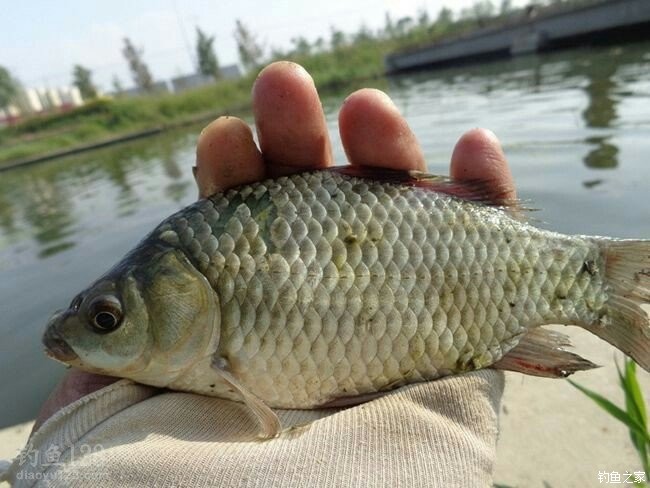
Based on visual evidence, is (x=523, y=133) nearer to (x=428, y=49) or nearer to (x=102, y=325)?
(x=102, y=325)

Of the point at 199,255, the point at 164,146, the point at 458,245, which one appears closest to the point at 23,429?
the point at 199,255

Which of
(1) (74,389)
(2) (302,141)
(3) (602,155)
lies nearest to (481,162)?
(2) (302,141)

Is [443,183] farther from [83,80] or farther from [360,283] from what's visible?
[83,80]

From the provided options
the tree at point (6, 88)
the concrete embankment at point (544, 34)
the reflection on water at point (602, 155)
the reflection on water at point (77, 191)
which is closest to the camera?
the reflection on water at point (602, 155)

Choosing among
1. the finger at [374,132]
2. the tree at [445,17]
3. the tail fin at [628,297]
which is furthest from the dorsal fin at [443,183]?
the tree at [445,17]

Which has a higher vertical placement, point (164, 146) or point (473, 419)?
point (473, 419)

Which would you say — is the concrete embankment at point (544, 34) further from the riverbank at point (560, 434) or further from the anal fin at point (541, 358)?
the anal fin at point (541, 358)
